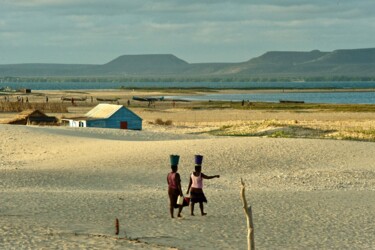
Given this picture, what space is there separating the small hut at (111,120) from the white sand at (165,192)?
4.95m

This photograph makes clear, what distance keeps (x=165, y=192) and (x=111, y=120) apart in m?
22.0

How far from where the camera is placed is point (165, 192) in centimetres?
2141

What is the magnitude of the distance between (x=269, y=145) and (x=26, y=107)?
49.2 m

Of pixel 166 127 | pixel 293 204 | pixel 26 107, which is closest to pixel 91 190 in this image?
pixel 293 204

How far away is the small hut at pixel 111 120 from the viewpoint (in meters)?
42.9

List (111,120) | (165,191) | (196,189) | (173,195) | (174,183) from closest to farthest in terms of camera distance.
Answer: (174,183) → (173,195) → (196,189) → (165,191) → (111,120)

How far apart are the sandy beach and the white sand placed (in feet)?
0.10

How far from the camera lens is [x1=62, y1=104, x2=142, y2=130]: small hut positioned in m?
42.9

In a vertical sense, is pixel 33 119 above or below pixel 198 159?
below

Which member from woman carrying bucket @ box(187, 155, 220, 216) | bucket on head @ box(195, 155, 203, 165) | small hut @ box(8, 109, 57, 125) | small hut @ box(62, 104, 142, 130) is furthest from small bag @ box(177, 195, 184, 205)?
small hut @ box(8, 109, 57, 125)

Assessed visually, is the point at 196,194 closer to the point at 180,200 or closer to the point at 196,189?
the point at 196,189

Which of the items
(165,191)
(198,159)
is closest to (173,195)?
(198,159)

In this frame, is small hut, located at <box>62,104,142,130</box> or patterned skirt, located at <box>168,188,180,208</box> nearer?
patterned skirt, located at <box>168,188,180,208</box>

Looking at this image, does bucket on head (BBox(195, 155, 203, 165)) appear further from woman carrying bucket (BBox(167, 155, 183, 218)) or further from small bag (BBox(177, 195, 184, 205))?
small bag (BBox(177, 195, 184, 205))
